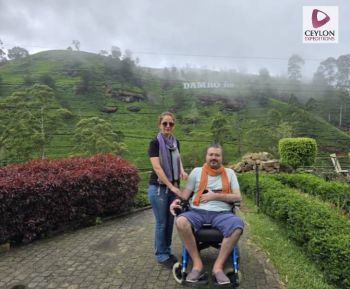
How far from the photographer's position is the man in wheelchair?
3053 millimetres

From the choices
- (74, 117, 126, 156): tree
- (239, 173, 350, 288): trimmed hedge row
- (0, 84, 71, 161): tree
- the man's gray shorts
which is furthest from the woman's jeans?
(74, 117, 126, 156): tree

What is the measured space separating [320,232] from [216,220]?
3.78 feet

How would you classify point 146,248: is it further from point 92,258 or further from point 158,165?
point 158,165

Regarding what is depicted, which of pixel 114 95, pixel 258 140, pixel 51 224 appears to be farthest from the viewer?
pixel 114 95

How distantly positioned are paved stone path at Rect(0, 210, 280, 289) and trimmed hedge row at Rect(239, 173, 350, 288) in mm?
→ 508

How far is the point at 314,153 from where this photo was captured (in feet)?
45.5

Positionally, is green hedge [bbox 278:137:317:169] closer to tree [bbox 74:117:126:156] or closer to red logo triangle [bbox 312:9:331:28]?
tree [bbox 74:117:126:156]

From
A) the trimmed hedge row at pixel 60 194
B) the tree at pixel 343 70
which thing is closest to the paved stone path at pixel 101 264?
the trimmed hedge row at pixel 60 194

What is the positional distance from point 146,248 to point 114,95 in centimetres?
5443

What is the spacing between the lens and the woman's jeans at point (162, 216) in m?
3.59

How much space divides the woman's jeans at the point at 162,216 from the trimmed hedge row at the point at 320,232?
1.55m

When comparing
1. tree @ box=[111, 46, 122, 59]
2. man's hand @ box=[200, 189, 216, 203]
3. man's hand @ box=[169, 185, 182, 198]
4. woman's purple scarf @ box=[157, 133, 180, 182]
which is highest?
tree @ box=[111, 46, 122, 59]

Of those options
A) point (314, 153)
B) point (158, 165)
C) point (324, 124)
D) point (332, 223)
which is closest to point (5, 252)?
point (158, 165)

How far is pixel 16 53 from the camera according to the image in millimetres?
73000
